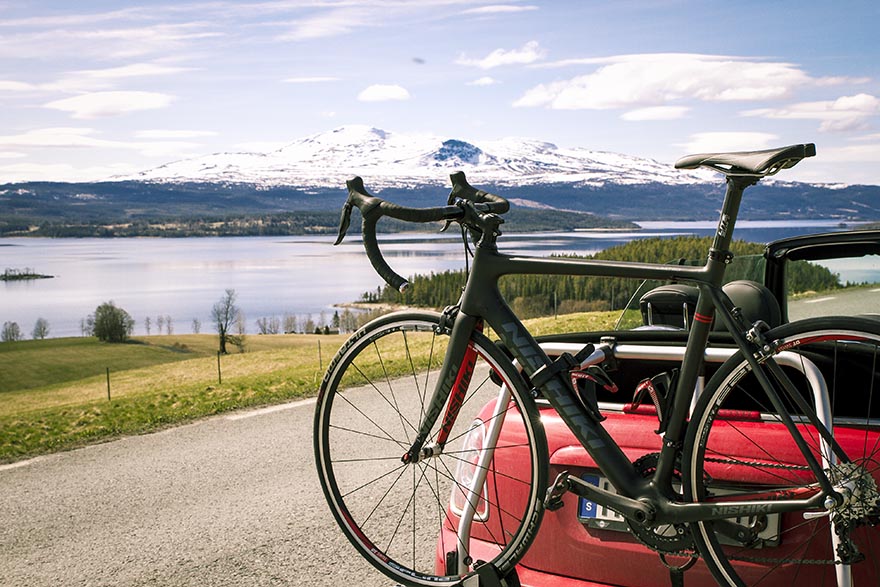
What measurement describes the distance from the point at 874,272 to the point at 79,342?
452 feet

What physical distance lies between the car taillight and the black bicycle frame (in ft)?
1.31

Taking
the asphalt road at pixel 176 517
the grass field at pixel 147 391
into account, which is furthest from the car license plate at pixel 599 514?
the grass field at pixel 147 391

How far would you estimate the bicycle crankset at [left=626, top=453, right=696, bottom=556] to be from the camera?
2857 mm

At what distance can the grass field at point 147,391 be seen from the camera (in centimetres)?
929

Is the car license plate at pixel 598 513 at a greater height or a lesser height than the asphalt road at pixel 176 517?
greater

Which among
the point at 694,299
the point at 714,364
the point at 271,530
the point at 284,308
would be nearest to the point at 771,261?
the point at 694,299

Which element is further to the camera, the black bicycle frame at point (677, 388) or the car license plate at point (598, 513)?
the car license plate at point (598, 513)

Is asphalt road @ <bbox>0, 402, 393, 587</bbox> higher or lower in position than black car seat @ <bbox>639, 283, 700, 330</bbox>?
lower

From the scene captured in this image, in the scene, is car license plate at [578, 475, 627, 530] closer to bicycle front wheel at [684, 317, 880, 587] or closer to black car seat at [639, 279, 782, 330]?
bicycle front wheel at [684, 317, 880, 587]

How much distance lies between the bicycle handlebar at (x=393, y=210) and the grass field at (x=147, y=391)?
615 cm

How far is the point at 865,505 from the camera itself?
2557 millimetres

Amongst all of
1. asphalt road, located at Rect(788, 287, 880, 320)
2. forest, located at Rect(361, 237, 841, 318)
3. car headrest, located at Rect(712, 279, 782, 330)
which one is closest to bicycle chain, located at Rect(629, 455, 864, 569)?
forest, located at Rect(361, 237, 841, 318)

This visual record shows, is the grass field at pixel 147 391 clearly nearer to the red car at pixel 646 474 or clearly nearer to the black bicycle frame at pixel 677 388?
the red car at pixel 646 474

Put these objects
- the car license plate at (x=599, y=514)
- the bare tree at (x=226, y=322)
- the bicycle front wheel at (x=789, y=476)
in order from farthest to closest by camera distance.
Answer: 1. the bare tree at (x=226, y=322)
2. the car license plate at (x=599, y=514)
3. the bicycle front wheel at (x=789, y=476)
